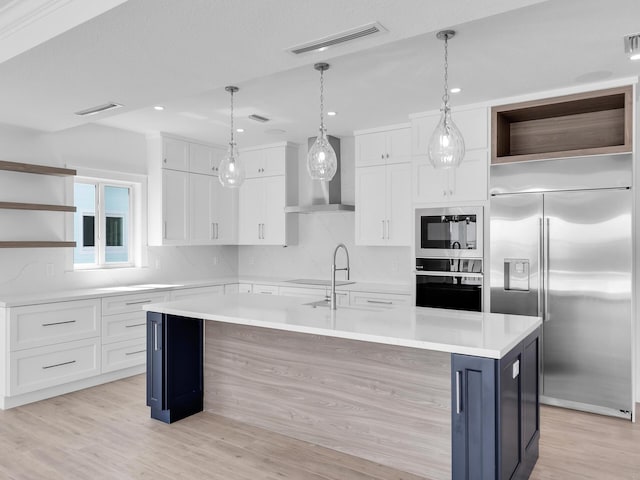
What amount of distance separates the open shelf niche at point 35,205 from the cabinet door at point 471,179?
3.61 m

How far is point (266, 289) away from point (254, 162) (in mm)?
1667

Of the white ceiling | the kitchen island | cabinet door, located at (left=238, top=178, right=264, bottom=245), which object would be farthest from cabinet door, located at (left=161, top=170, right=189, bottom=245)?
the kitchen island

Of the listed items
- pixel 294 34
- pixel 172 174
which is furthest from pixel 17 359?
pixel 294 34

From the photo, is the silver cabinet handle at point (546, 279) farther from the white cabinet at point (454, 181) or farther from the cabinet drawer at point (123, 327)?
the cabinet drawer at point (123, 327)

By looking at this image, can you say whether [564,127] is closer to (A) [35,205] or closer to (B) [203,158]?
(B) [203,158]

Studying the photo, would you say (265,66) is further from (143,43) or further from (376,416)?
(376,416)

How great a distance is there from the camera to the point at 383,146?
195 inches

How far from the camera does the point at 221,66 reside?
2.78 metres

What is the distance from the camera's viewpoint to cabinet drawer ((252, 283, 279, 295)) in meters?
5.55

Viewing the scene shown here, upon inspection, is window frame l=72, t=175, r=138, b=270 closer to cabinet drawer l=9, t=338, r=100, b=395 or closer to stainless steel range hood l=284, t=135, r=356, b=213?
cabinet drawer l=9, t=338, r=100, b=395

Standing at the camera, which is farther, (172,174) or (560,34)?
(172,174)

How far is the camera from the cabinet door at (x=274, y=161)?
229 inches

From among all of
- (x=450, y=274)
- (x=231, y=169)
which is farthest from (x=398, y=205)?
(x=231, y=169)

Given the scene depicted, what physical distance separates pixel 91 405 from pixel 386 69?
3.56m
